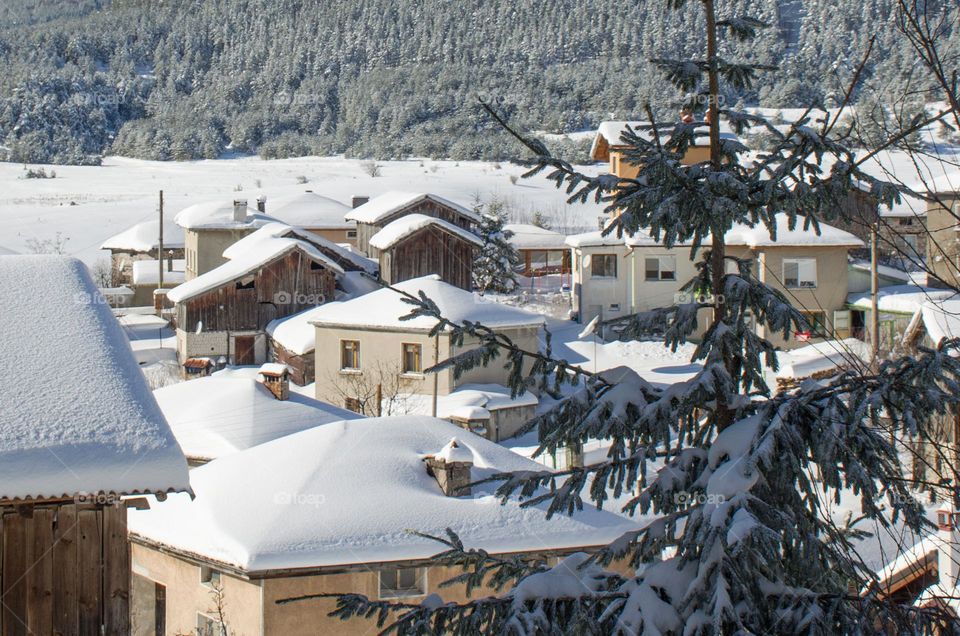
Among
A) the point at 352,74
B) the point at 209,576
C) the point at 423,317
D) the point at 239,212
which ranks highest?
the point at 352,74

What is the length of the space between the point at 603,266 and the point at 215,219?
16.9 m

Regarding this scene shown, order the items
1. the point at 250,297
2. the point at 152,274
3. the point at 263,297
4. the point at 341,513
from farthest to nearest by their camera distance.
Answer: the point at 152,274 → the point at 263,297 → the point at 250,297 → the point at 341,513

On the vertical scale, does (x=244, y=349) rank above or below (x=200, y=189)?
below

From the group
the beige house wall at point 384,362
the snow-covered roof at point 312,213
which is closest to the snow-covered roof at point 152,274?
the snow-covered roof at point 312,213

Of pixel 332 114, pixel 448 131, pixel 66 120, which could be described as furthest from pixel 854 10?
pixel 66 120

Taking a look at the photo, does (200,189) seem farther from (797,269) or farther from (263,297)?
(797,269)

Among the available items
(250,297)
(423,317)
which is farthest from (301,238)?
(423,317)

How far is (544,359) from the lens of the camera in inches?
234

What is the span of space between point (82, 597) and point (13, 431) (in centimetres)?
133

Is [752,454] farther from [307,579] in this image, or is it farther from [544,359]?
[307,579]

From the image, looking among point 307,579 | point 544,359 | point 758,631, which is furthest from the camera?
point 307,579

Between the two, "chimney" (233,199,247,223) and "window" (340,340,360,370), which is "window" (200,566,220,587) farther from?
"chimney" (233,199,247,223)

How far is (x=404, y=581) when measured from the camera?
540 inches

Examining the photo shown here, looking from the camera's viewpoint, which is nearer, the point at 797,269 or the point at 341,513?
the point at 341,513
